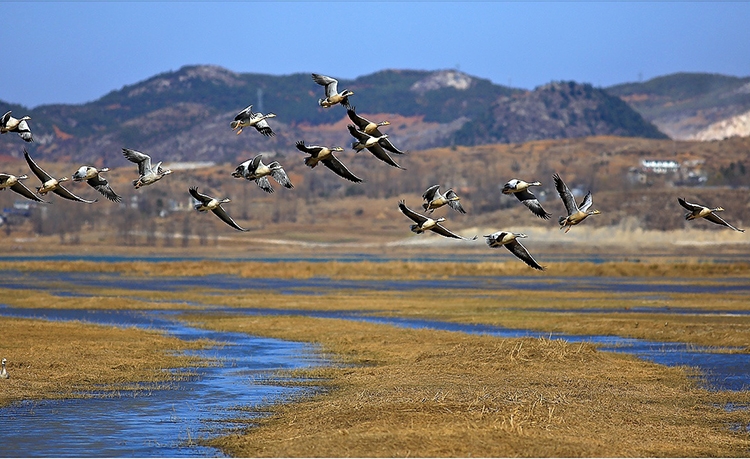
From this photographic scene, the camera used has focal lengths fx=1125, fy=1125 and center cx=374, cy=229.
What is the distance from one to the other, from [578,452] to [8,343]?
21646mm

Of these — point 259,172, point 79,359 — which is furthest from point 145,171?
point 79,359

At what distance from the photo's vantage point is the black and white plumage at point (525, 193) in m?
21.6

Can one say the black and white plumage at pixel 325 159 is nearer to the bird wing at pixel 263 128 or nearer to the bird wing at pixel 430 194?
the bird wing at pixel 263 128

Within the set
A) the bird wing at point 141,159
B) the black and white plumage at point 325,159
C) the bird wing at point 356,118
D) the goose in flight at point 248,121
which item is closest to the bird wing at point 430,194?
the black and white plumage at point 325,159

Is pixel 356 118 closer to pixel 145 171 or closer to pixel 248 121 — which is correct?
pixel 248 121

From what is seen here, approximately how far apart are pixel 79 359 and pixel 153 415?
912 centimetres

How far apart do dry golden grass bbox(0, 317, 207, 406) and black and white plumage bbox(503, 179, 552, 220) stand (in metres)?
10.6

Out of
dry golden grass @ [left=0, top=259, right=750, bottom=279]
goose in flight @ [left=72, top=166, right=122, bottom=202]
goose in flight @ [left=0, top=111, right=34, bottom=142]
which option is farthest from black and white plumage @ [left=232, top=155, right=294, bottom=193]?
dry golden grass @ [left=0, top=259, right=750, bottom=279]

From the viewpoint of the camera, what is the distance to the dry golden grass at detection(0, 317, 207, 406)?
2630 cm

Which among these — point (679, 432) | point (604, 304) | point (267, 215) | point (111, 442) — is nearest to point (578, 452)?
point (679, 432)

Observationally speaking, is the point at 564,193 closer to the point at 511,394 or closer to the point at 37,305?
the point at 511,394

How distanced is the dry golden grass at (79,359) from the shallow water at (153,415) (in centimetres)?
107

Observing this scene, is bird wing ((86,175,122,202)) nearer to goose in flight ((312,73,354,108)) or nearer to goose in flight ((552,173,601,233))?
goose in flight ((312,73,354,108))

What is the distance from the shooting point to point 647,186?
17775 cm
